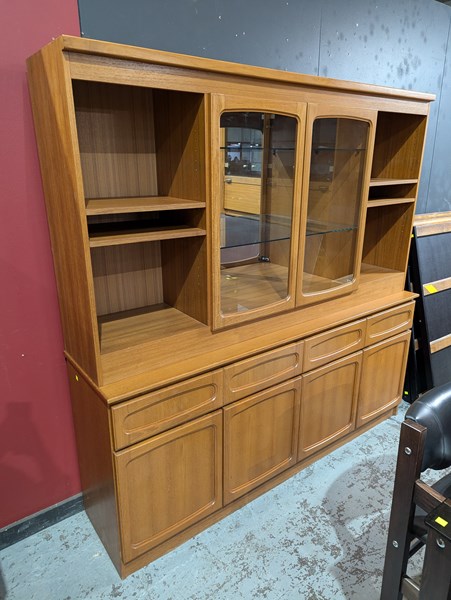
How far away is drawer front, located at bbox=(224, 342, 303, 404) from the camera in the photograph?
69.7 inches

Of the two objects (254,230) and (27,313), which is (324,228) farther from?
(27,313)

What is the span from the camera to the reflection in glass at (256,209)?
5.66 ft

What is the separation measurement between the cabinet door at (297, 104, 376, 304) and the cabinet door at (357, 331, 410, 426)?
1.51 ft

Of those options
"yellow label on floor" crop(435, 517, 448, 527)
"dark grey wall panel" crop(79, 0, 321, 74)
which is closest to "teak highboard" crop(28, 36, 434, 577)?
"dark grey wall panel" crop(79, 0, 321, 74)

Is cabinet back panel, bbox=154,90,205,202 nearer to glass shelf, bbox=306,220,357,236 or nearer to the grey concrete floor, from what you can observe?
glass shelf, bbox=306,220,357,236

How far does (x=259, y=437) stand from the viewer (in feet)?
6.44

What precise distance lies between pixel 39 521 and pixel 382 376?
193 centimetres

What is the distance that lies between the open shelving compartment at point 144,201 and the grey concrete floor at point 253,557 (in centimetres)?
94

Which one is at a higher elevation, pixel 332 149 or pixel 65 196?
pixel 332 149

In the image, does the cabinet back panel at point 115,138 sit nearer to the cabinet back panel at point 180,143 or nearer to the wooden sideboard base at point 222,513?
the cabinet back panel at point 180,143

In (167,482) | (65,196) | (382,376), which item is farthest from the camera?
(382,376)

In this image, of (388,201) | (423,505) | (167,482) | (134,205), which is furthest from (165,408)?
(388,201)

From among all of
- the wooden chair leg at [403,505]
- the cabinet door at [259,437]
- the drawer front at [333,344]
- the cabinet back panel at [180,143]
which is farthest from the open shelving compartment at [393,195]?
the wooden chair leg at [403,505]

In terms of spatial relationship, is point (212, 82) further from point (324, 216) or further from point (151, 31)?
point (324, 216)
